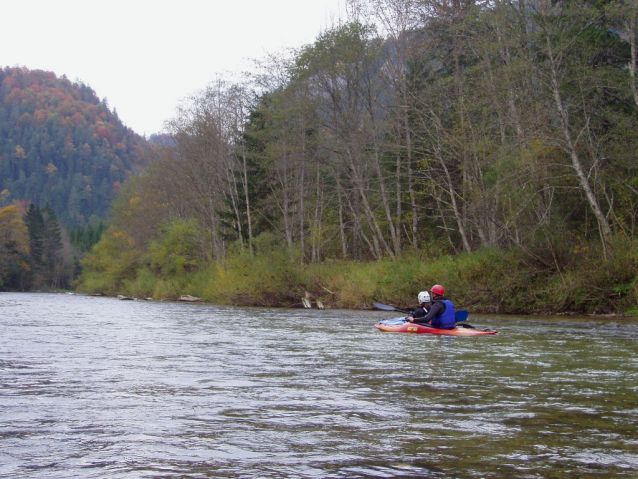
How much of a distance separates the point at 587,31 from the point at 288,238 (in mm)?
17668

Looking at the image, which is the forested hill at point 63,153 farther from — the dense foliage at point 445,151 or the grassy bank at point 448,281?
the grassy bank at point 448,281

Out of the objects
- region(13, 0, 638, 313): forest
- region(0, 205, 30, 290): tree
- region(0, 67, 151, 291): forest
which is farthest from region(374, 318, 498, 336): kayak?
region(0, 67, 151, 291): forest

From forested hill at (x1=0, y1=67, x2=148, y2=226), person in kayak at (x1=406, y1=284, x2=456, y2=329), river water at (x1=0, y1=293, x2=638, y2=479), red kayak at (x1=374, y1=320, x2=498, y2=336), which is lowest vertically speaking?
river water at (x1=0, y1=293, x2=638, y2=479)

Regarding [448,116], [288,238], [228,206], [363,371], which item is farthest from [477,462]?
[228,206]

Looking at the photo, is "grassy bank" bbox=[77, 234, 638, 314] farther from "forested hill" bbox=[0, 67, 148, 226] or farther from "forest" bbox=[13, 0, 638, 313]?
"forested hill" bbox=[0, 67, 148, 226]

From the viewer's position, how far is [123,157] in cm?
16800

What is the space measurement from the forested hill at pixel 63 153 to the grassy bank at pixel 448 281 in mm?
131232

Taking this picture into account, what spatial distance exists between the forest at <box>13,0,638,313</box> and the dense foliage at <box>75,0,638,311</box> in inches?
3.4

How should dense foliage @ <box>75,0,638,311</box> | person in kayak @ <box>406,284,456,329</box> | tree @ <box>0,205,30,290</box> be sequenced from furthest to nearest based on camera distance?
tree @ <box>0,205,30,290</box> → dense foliage @ <box>75,0,638,311</box> → person in kayak @ <box>406,284,456,329</box>

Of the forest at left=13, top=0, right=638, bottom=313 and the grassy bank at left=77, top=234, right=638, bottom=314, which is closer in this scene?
the grassy bank at left=77, top=234, right=638, bottom=314

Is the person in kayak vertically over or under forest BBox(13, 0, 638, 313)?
under

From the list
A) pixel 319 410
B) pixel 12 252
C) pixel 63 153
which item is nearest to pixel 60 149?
pixel 63 153

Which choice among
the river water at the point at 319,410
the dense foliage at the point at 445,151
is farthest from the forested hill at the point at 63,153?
the river water at the point at 319,410

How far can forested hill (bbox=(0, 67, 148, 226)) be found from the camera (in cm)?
15850
